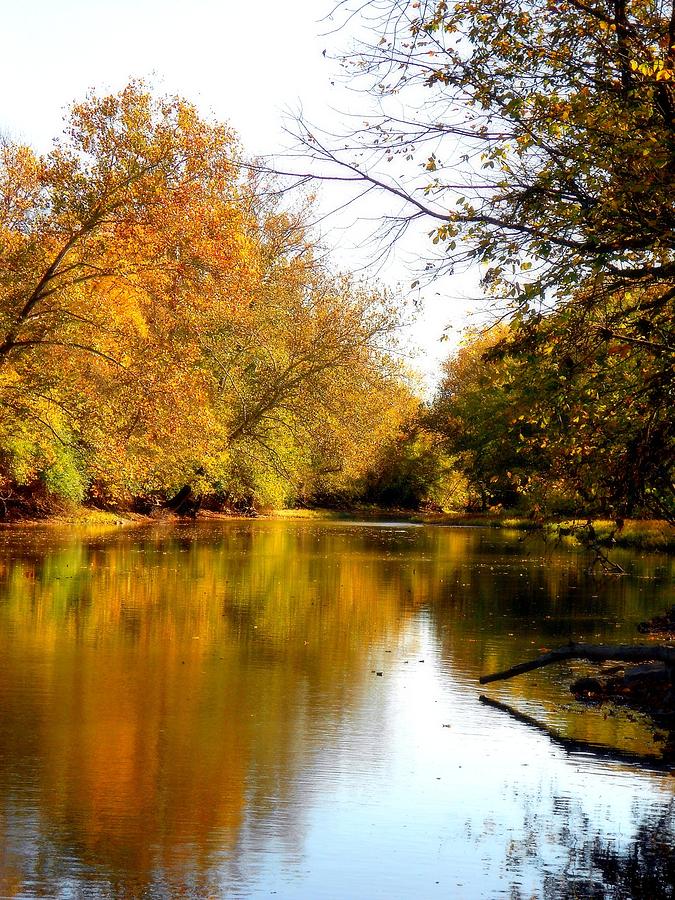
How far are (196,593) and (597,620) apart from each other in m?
7.16

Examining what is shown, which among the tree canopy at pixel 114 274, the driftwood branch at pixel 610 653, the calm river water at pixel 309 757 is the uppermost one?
the tree canopy at pixel 114 274

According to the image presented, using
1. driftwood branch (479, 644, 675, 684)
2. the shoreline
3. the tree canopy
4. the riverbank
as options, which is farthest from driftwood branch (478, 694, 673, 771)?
the riverbank

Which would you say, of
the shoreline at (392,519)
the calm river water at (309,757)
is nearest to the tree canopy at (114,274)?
the shoreline at (392,519)

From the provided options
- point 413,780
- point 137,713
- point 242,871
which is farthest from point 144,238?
point 242,871

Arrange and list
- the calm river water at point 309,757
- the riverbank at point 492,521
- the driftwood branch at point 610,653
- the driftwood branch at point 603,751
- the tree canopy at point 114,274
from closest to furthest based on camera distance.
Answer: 1. the calm river water at point 309,757
2. the driftwood branch at point 603,751
3. the driftwood branch at point 610,653
4. the tree canopy at point 114,274
5. the riverbank at point 492,521

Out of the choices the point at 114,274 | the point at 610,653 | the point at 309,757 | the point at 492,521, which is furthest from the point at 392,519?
the point at 309,757

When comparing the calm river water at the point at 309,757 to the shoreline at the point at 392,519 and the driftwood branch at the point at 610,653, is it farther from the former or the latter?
the shoreline at the point at 392,519

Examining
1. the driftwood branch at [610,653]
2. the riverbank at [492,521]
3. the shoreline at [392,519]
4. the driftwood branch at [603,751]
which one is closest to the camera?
the driftwood branch at [603,751]

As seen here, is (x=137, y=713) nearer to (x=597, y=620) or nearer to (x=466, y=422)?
(x=597, y=620)

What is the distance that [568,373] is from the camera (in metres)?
9.98

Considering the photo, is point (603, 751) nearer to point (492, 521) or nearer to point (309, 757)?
point (309, 757)

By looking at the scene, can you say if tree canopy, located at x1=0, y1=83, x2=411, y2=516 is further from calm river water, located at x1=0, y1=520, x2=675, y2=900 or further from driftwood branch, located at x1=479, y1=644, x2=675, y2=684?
driftwood branch, located at x1=479, y1=644, x2=675, y2=684

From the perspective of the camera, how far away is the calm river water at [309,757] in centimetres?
644

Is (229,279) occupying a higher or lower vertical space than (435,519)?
higher
